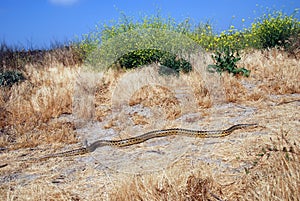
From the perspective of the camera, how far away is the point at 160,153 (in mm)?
5027

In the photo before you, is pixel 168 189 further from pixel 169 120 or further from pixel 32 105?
pixel 32 105

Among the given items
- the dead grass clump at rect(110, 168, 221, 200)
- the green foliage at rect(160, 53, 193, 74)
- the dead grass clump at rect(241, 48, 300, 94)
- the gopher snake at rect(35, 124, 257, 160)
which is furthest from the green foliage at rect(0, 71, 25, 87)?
the dead grass clump at rect(110, 168, 221, 200)

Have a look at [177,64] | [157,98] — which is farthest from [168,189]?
[177,64]

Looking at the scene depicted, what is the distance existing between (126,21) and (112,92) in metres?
4.93

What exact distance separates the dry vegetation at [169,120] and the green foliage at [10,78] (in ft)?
1.18

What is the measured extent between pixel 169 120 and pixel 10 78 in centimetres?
632

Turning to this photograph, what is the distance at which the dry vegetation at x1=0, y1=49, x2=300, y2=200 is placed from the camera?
306 cm

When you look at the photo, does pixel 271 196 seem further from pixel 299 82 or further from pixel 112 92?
pixel 112 92

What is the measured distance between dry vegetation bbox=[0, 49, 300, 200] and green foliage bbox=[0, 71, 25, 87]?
0.36m

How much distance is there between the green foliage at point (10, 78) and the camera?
10309mm

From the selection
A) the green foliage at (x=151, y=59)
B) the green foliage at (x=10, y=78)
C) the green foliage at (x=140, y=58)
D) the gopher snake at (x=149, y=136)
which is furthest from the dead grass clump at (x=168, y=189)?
the green foliage at (x=10, y=78)

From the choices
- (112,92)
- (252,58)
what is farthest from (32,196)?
(252,58)

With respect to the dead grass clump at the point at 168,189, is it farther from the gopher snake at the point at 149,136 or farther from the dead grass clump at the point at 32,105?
the dead grass clump at the point at 32,105

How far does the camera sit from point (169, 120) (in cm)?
680
